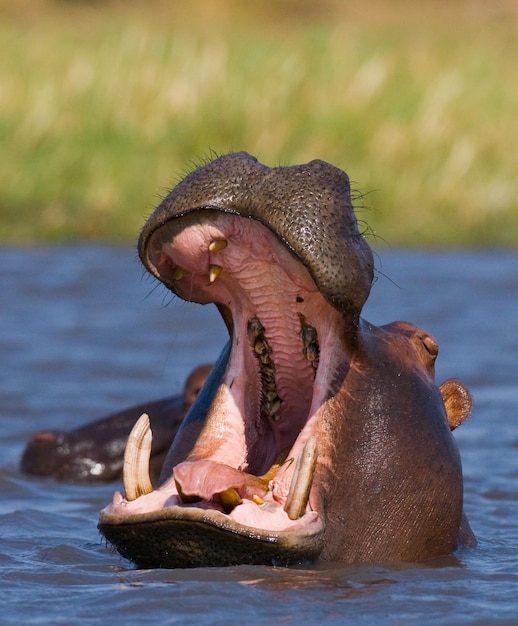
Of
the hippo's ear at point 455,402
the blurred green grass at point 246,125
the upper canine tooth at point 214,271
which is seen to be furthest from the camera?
the blurred green grass at point 246,125

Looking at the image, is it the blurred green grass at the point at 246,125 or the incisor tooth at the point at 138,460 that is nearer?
the incisor tooth at the point at 138,460

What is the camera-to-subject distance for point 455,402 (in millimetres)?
4520

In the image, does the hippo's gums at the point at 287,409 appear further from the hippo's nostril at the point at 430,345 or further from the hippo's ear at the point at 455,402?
the hippo's ear at the point at 455,402

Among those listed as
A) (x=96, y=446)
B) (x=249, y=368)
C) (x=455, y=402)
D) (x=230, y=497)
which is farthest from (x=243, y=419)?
(x=96, y=446)

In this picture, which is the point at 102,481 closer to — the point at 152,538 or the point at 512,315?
the point at 152,538

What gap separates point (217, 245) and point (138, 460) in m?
0.58

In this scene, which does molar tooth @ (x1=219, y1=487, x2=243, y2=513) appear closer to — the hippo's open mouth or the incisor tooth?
the hippo's open mouth

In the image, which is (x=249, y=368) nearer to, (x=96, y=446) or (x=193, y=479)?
(x=193, y=479)

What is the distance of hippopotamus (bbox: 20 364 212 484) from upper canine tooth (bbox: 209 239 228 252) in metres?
2.68

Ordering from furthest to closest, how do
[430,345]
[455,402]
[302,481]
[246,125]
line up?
[246,125] < [455,402] < [430,345] < [302,481]

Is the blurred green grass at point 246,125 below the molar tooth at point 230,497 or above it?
above

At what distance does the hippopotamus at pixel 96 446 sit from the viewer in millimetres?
6469

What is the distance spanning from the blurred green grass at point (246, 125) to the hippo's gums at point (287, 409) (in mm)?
9026

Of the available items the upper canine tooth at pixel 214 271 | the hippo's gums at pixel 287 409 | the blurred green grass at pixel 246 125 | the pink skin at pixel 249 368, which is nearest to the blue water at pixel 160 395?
the hippo's gums at pixel 287 409
